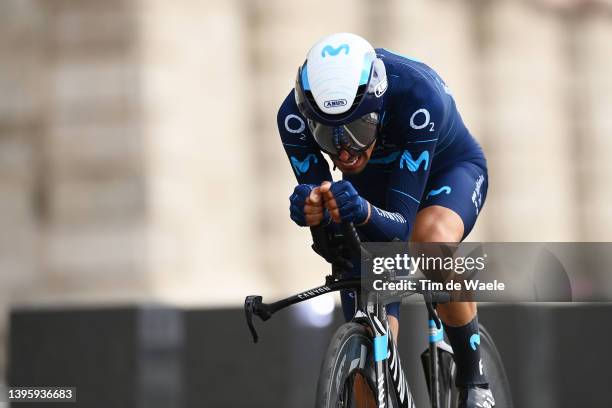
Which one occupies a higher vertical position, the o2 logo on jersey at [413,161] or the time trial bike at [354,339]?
the o2 logo on jersey at [413,161]

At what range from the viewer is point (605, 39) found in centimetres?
1487

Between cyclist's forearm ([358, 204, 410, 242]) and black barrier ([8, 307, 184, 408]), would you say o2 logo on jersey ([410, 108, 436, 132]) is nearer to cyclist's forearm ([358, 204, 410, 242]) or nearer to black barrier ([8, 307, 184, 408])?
cyclist's forearm ([358, 204, 410, 242])


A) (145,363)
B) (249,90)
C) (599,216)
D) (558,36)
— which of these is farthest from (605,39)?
(145,363)

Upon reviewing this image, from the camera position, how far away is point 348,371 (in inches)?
155

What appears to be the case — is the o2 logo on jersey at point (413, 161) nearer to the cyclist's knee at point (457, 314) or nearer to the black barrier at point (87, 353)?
the cyclist's knee at point (457, 314)

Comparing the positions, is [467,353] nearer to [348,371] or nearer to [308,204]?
[348,371]

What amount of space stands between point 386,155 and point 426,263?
17.9 inches

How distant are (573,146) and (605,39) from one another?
1.31 metres

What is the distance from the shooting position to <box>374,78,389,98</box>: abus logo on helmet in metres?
4.17

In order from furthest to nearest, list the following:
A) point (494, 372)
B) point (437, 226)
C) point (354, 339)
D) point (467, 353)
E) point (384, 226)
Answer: point (494, 372)
point (467, 353)
point (437, 226)
point (384, 226)
point (354, 339)

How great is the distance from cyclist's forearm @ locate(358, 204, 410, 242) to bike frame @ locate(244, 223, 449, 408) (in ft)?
0.20

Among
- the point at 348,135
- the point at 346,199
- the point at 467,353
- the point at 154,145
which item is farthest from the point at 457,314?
the point at 154,145

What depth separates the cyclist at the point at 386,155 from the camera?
13.3 ft

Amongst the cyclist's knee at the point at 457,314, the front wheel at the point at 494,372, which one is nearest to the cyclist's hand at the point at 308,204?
the cyclist's knee at the point at 457,314
